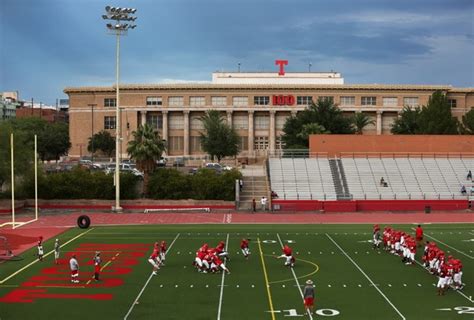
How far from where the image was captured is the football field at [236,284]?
20375 mm

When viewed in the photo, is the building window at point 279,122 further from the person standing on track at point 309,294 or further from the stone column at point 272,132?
the person standing on track at point 309,294

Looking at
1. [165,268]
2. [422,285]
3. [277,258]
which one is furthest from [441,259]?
[165,268]

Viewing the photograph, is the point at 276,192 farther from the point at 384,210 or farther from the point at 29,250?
the point at 29,250

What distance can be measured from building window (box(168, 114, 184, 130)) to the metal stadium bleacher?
45.5 meters

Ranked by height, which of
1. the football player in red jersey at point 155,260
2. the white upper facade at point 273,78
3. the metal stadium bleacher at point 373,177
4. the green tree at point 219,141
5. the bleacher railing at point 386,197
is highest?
the white upper facade at point 273,78

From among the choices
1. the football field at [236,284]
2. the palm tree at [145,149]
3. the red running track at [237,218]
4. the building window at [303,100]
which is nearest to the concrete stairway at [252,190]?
the red running track at [237,218]

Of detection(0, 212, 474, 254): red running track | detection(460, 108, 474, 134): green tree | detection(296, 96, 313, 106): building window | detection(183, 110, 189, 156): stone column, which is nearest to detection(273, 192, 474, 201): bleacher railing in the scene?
detection(0, 212, 474, 254): red running track

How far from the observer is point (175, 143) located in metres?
109

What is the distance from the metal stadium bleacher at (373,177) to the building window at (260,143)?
4268cm

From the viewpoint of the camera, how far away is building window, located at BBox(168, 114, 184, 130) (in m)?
108

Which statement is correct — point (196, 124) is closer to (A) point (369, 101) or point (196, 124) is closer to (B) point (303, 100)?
(B) point (303, 100)

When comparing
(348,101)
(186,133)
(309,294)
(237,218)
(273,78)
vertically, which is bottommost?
(237,218)

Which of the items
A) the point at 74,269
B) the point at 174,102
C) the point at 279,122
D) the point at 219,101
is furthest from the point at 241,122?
the point at 74,269

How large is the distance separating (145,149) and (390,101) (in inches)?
2445
